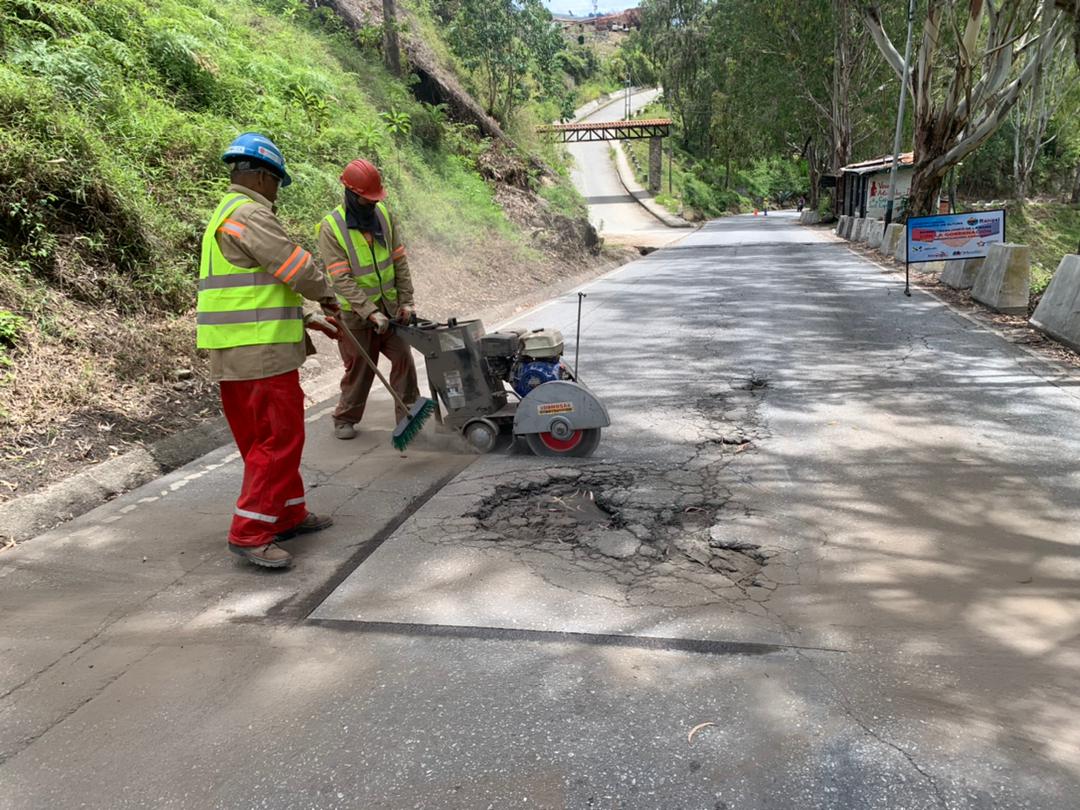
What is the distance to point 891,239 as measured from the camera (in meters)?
21.2

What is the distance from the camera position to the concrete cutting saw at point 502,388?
5109 mm

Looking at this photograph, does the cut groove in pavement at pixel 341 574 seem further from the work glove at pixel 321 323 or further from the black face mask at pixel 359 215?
the black face mask at pixel 359 215

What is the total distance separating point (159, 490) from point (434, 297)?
26.0 ft

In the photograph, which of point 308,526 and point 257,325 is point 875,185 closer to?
point 308,526

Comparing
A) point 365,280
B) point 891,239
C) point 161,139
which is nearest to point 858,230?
point 891,239

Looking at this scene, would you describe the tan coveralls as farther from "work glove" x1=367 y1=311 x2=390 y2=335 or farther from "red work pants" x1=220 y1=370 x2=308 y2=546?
"red work pants" x1=220 y1=370 x2=308 y2=546

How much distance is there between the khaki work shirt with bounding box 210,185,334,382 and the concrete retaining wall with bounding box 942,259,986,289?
11804 mm

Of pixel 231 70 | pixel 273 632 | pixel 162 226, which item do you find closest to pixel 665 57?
pixel 231 70

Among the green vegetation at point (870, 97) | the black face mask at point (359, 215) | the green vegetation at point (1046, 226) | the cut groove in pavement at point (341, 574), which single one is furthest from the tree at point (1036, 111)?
the cut groove in pavement at point (341, 574)

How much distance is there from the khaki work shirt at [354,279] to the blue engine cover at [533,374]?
1.03 meters

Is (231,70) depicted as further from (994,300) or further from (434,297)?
(994,300)

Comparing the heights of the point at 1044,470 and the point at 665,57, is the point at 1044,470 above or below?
below

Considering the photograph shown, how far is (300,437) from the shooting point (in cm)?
408

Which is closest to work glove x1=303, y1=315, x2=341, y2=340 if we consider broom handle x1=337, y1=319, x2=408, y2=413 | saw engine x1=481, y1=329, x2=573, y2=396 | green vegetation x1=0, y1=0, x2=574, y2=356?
broom handle x1=337, y1=319, x2=408, y2=413
